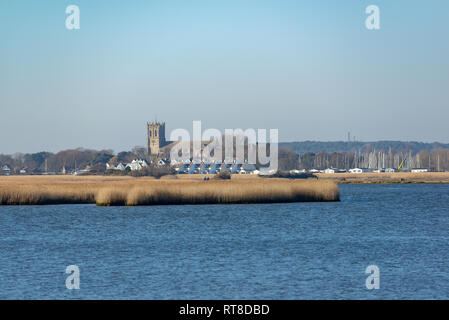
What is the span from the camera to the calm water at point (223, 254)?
2092cm

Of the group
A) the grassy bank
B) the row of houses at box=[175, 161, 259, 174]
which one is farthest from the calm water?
the row of houses at box=[175, 161, 259, 174]

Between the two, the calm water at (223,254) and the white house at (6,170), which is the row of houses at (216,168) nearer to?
the white house at (6,170)

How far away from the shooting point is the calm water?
20922 mm

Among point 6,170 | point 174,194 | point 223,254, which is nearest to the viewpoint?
point 223,254

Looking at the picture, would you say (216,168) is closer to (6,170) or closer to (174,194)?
(6,170)

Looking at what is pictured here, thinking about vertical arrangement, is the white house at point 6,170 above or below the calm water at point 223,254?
above

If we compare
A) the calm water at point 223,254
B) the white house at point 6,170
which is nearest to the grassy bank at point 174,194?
the calm water at point 223,254

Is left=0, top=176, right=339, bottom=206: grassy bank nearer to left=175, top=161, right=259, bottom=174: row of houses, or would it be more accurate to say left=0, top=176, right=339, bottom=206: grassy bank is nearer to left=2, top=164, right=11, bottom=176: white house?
left=175, top=161, right=259, bottom=174: row of houses

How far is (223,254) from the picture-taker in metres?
28.2

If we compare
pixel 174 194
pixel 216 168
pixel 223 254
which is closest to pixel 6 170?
pixel 216 168

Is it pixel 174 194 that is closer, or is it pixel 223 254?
pixel 223 254

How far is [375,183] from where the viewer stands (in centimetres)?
12988

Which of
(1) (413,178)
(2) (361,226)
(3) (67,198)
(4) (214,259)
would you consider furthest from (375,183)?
(4) (214,259)

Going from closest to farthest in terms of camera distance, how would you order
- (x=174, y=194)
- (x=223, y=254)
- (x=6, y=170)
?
1. (x=223, y=254)
2. (x=174, y=194)
3. (x=6, y=170)
